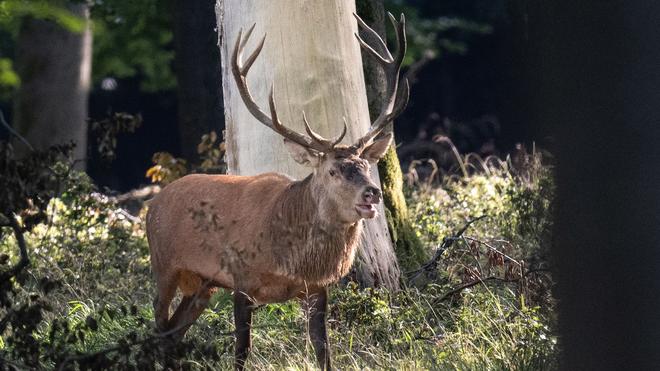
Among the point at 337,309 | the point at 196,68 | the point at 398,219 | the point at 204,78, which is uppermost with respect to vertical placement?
the point at 196,68

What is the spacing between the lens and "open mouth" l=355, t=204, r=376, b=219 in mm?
5547

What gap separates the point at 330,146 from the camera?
5883 millimetres

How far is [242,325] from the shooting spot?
5.81 metres

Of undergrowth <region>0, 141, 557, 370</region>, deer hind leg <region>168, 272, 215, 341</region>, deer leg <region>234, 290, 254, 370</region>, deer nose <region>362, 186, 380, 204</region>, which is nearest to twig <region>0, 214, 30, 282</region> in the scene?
undergrowth <region>0, 141, 557, 370</region>

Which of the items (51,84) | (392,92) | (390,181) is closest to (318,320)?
(392,92)

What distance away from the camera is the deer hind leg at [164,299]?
6.42 metres

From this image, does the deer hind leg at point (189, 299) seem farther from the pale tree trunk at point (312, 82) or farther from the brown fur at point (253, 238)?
the pale tree trunk at point (312, 82)

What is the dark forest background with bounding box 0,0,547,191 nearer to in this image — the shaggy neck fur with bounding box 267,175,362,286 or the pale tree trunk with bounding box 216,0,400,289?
the pale tree trunk with bounding box 216,0,400,289

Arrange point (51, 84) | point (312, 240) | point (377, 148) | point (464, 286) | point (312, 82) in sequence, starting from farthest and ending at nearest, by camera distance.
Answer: point (51, 84) → point (312, 82) → point (464, 286) → point (377, 148) → point (312, 240)

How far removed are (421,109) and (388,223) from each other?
15155 millimetres

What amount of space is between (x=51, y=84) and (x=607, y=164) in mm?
15062

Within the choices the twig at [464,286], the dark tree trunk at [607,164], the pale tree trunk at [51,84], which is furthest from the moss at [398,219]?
the pale tree trunk at [51,84]

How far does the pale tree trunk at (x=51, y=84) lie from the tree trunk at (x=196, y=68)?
4170 millimetres

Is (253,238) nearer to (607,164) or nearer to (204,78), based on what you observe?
(607,164)
